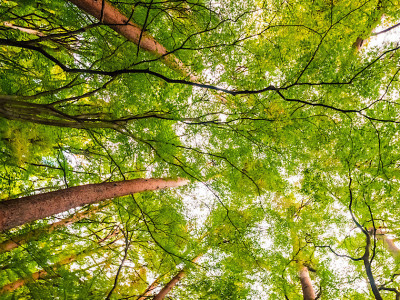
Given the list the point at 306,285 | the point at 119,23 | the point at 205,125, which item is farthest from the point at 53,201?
the point at 306,285

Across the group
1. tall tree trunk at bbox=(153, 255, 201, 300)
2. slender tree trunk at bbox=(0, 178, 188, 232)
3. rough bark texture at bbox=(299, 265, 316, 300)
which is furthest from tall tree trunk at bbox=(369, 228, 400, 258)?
slender tree trunk at bbox=(0, 178, 188, 232)

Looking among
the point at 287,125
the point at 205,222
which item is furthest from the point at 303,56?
the point at 205,222

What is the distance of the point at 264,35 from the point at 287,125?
198 cm

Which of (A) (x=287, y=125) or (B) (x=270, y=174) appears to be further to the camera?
(B) (x=270, y=174)

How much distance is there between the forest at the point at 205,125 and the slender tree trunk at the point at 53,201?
0.06 ft

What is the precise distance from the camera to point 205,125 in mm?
4332

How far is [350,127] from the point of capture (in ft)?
13.3

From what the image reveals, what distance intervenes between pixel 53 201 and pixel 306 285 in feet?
23.6

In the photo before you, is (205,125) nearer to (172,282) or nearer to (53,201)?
(53,201)

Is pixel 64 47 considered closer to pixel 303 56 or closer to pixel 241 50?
pixel 241 50

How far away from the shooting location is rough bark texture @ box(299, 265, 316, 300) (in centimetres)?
590

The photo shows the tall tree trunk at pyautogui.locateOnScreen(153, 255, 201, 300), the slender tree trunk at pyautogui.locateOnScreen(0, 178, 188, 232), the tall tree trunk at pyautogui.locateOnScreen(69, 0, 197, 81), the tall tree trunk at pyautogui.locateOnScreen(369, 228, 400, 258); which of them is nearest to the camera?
the slender tree trunk at pyautogui.locateOnScreen(0, 178, 188, 232)

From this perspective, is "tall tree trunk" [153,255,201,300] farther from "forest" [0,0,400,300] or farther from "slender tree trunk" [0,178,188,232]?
"slender tree trunk" [0,178,188,232]

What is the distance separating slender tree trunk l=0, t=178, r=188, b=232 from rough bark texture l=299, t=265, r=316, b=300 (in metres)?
5.82
